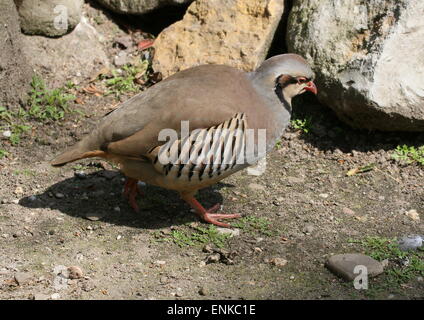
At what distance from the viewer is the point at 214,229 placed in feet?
16.7

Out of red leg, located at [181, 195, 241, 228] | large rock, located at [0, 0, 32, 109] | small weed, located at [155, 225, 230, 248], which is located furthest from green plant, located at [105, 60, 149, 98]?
small weed, located at [155, 225, 230, 248]

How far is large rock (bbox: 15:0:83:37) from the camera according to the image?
6.55m

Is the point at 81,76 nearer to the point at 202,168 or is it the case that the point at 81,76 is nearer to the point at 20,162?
the point at 20,162

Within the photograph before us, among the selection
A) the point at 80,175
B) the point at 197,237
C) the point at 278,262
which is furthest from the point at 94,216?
the point at 278,262

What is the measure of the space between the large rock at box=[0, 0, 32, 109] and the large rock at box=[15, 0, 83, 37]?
0.31 metres

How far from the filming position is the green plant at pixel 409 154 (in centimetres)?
581

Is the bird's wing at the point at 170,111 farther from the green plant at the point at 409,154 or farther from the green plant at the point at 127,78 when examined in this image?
the green plant at the point at 127,78

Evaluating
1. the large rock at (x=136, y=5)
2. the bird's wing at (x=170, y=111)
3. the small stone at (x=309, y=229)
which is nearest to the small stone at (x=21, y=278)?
the bird's wing at (x=170, y=111)

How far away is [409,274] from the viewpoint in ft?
14.8

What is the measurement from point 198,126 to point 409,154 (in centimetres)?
210

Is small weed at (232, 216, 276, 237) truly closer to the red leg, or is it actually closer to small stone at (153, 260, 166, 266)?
the red leg

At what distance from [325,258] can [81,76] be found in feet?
10.8

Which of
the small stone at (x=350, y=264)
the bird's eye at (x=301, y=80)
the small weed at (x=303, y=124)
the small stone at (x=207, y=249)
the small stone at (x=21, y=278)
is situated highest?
the bird's eye at (x=301, y=80)

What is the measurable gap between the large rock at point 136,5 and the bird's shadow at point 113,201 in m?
2.11
